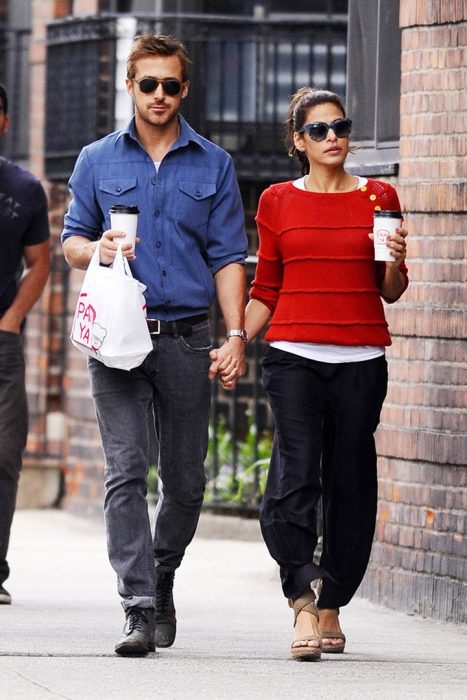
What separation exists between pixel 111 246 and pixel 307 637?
141 centimetres

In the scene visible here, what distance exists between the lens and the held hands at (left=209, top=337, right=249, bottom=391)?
6.67 m

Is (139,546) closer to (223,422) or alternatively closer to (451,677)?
(451,677)

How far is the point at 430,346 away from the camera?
808 cm

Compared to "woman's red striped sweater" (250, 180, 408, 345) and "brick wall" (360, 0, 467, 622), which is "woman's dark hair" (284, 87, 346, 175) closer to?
"woman's red striped sweater" (250, 180, 408, 345)

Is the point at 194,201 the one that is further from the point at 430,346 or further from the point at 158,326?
the point at 430,346

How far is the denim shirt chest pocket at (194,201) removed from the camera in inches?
267

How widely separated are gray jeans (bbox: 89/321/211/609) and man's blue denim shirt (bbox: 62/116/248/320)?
0.16 m

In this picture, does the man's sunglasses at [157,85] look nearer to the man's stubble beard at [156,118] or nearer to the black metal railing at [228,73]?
the man's stubble beard at [156,118]

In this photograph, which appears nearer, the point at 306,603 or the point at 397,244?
the point at 397,244

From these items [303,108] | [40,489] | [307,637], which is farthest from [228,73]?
[307,637]

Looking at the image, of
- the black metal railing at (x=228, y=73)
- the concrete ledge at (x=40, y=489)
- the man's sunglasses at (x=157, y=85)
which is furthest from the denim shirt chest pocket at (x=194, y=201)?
the concrete ledge at (x=40, y=489)

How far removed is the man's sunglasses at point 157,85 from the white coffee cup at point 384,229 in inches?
31.2

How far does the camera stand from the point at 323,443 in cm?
A: 699

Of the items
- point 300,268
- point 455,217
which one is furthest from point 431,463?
point 300,268
